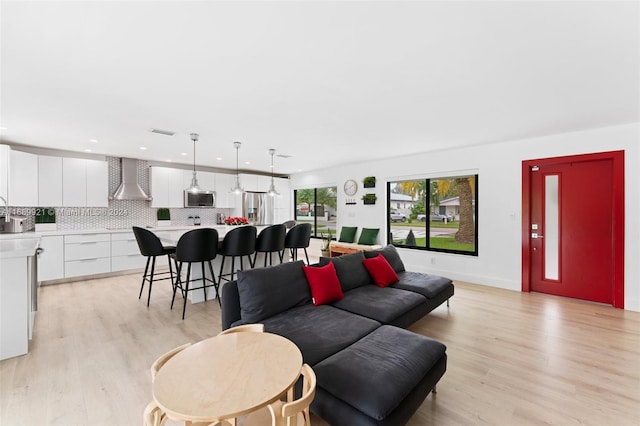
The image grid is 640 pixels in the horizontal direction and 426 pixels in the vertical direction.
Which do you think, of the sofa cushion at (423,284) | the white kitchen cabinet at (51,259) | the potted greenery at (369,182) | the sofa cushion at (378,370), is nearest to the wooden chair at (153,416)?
the sofa cushion at (378,370)

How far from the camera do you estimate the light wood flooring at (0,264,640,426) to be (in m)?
1.84

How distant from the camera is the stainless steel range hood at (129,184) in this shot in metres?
5.75

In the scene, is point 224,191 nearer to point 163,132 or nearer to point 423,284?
point 163,132

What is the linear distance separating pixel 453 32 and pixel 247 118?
7.85 feet

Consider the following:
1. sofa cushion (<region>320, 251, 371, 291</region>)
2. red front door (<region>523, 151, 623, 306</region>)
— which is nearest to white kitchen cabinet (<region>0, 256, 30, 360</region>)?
sofa cushion (<region>320, 251, 371, 291</region>)

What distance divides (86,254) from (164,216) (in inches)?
64.3

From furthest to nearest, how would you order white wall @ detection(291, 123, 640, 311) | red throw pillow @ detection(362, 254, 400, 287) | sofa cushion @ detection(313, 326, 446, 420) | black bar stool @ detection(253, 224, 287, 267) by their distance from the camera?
black bar stool @ detection(253, 224, 287, 267), white wall @ detection(291, 123, 640, 311), red throw pillow @ detection(362, 254, 400, 287), sofa cushion @ detection(313, 326, 446, 420)

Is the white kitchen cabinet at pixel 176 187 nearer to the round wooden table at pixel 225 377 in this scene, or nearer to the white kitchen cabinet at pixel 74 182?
the white kitchen cabinet at pixel 74 182

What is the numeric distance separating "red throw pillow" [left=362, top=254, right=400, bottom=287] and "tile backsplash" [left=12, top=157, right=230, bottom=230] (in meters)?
5.17

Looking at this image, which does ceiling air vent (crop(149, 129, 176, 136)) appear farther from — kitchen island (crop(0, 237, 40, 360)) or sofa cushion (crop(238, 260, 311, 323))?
sofa cushion (crop(238, 260, 311, 323))

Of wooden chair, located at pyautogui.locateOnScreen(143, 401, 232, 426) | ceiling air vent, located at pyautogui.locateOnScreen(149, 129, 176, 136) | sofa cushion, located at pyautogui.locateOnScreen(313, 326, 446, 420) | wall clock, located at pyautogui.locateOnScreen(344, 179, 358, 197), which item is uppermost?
ceiling air vent, located at pyautogui.locateOnScreen(149, 129, 176, 136)

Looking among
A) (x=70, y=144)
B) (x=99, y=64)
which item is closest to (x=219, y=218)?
(x=70, y=144)

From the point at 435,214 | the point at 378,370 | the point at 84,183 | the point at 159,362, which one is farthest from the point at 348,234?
the point at 159,362

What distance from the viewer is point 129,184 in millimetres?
5879
